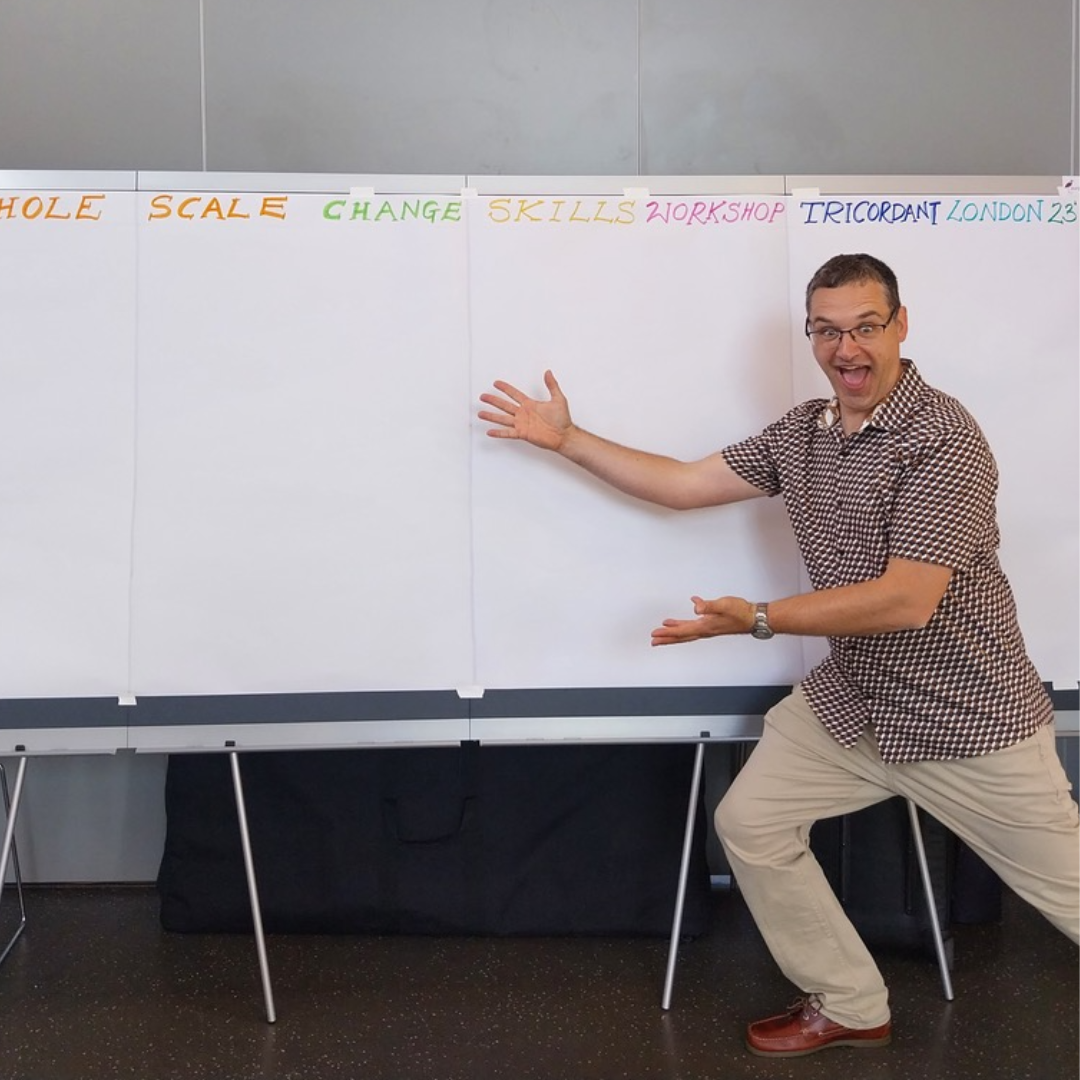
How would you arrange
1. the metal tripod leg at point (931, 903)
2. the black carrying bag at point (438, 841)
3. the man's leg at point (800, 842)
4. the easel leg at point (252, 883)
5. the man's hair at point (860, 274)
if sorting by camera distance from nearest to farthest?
the man's hair at point (860, 274), the man's leg at point (800, 842), the easel leg at point (252, 883), the metal tripod leg at point (931, 903), the black carrying bag at point (438, 841)

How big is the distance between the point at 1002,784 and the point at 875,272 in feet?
3.02

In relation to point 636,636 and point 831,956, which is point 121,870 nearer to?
point 636,636

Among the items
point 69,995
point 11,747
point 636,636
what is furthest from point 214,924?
point 636,636

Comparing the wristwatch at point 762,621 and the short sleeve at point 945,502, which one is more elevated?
the short sleeve at point 945,502

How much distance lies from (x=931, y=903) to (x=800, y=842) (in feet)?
1.56

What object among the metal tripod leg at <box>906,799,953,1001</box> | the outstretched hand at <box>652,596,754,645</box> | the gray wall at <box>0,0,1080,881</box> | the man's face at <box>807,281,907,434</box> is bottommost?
the metal tripod leg at <box>906,799,953,1001</box>

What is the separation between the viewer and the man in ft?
6.38

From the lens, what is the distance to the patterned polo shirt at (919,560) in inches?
75.9

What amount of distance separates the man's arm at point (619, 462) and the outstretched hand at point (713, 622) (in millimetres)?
289

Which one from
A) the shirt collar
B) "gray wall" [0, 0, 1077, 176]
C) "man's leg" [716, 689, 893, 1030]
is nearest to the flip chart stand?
"man's leg" [716, 689, 893, 1030]

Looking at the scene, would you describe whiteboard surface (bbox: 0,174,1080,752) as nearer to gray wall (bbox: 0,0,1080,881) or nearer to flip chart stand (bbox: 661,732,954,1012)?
flip chart stand (bbox: 661,732,954,1012)

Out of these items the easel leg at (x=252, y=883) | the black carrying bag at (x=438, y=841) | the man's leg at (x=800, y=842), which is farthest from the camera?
the black carrying bag at (x=438, y=841)

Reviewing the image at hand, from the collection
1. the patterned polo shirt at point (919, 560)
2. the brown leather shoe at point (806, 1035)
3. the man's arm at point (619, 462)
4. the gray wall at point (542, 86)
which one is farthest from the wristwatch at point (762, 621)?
the gray wall at point (542, 86)

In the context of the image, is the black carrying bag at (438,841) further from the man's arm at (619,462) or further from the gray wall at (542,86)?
the gray wall at (542,86)
